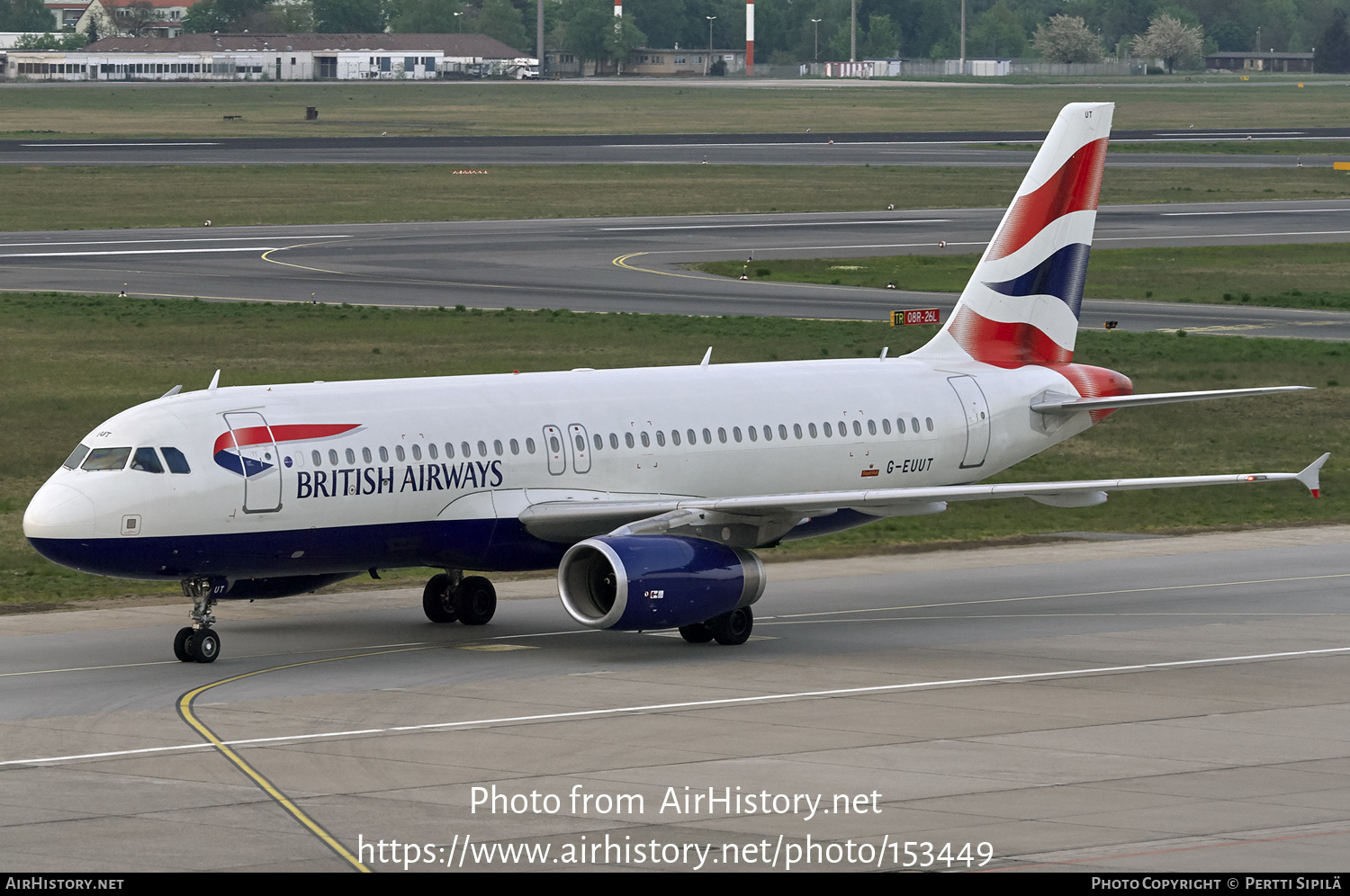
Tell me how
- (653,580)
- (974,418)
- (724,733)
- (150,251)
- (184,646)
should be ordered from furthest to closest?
(150,251) → (974,418) → (184,646) → (653,580) → (724,733)

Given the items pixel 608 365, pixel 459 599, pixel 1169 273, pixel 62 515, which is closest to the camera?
pixel 62 515

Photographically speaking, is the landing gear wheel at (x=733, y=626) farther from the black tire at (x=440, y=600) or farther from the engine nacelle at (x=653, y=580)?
the black tire at (x=440, y=600)

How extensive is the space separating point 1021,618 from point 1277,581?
6407 millimetres

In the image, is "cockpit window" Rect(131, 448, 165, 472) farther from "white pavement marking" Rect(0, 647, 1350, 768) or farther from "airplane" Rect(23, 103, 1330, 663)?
"white pavement marking" Rect(0, 647, 1350, 768)

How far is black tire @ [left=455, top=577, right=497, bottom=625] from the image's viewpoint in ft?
117

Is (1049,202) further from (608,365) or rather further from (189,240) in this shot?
(189,240)

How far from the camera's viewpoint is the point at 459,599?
1399 inches

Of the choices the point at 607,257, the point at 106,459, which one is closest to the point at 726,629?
the point at 106,459

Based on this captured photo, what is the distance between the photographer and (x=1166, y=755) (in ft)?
82.6

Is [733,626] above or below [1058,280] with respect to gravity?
below

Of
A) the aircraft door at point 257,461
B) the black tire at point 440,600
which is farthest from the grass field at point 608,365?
the aircraft door at point 257,461

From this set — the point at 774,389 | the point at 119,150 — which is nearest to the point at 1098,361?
the point at 774,389

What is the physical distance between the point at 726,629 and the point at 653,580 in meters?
2.57

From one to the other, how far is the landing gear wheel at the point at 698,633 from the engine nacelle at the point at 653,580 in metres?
1.06
